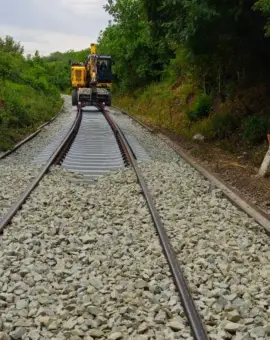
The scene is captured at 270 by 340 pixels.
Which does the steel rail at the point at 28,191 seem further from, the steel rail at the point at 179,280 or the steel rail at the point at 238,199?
the steel rail at the point at 238,199

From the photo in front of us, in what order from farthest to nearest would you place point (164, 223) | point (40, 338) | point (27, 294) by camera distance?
point (164, 223) → point (27, 294) → point (40, 338)

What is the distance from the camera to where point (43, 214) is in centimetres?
699

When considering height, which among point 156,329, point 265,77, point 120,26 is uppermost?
point 120,26

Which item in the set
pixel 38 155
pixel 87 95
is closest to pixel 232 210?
pixel 38 155

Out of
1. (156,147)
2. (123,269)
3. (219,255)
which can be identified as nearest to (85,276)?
(123,269)

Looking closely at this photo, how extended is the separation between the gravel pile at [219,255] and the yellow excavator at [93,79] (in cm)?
1964

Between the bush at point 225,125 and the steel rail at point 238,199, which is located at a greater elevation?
the bush at point 225,125

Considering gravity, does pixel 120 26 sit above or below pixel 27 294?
above

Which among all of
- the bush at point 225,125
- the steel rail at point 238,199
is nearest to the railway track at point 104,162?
the steel rail at point 238,199

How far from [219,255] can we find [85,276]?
164 cm

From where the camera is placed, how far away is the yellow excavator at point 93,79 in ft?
92.5

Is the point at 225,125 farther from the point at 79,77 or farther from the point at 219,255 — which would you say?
the point at 79,77

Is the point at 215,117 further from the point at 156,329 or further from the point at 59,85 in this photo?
the point at 59,85

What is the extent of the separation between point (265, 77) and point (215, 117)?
2035mm
